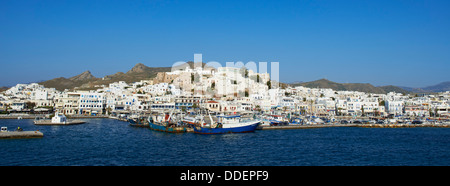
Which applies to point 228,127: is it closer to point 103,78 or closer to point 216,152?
point 216,152

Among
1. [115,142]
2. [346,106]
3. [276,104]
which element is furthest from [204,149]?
[346,106]

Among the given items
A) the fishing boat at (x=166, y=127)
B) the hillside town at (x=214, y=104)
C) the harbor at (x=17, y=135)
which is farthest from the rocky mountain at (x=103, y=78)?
the harbor at (x=17, y=135)

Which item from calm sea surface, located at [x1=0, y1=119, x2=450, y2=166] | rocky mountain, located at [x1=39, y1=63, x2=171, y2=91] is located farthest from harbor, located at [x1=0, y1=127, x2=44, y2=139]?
rocky mountain, located at [x1=39, y1=63, x2=171, y2=91]

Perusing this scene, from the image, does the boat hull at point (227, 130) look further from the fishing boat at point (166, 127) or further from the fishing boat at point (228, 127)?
the fishing boat at point (166, 127)

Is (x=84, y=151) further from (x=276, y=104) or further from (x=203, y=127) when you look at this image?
(x=276, y=104)

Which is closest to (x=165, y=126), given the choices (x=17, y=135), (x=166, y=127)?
(x=166, y=127)

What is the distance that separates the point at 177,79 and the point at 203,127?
44070 mm

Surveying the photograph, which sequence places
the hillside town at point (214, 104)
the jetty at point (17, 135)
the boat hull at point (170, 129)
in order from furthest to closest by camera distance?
the hillside town at point (214, 104) < the boat hull at point (170, 129) < the jetty at point (17, 135)

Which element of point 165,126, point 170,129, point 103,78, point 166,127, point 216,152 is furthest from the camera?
point 103,78

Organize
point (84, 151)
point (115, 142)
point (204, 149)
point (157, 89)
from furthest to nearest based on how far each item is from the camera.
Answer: point (157, 89)
point (115, 142)
point (204, 149)
point (84, 151)

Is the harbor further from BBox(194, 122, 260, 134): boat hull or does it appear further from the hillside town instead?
the hillside town

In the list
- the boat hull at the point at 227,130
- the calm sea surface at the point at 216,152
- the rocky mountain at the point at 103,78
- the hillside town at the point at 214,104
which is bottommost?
the calm sea surface at the point at 216,152

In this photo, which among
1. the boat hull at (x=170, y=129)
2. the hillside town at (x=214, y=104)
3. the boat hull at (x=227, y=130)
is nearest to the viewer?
the boat hull at (x=227, y=130)
